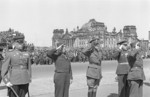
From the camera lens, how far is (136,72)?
24.1 feet

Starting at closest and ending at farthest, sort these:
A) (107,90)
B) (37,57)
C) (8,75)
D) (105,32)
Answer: (8,75) < (107,90) < (37,57) < (105,32)

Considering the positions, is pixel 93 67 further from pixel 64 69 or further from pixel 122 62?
pixel 122 62

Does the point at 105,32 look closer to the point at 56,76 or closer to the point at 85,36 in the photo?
the point at 85,36

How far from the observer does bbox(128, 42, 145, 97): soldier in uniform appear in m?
7.30

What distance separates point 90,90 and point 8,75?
2498mm

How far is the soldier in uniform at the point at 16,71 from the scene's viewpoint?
5867mm

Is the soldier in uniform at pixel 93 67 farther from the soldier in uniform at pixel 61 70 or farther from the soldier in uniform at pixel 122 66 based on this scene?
the soldier in uniform at pixel 122 66

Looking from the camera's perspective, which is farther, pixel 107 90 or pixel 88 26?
pixel 88 26

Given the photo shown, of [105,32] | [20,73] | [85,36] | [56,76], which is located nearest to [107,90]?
[56,76]

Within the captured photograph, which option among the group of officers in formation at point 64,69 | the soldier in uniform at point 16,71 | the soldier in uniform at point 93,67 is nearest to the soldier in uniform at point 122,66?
the group of officers in formation at point 64,69

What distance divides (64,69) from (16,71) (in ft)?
4.52

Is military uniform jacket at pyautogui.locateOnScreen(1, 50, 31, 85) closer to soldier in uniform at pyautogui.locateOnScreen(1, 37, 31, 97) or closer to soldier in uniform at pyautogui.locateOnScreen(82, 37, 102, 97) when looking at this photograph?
soldier in uniform at pyautogui.locateOnScreen(1, 37, 31, 97)

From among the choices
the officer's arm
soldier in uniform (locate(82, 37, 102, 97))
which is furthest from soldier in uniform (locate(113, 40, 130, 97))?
the officer's arm

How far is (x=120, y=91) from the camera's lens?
27.9 feet
